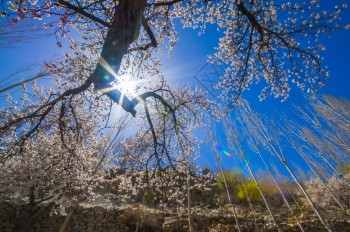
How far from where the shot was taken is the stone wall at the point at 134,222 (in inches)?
488

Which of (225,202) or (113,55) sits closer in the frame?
(113,55)

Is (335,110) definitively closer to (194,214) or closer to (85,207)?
(194,214)

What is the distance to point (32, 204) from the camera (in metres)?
10.3

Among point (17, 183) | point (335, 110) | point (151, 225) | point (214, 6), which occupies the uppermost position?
point (335, 110)

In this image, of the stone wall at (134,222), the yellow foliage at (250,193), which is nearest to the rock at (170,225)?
the stone wall at (134,222)

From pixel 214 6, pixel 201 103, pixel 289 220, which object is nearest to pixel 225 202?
pixel 289 220

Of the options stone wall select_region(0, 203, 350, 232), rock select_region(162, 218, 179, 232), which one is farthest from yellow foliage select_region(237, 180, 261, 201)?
rock select_region(162, 218, 179, 232)

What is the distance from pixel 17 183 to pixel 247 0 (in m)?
13.1

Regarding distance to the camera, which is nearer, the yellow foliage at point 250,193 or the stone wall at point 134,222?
the stone wall at point 134,222

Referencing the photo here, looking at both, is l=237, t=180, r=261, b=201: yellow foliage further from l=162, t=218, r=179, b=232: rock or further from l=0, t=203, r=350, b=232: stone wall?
l=162, t=218, r=179, b=232: rock

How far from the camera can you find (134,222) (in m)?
13.2

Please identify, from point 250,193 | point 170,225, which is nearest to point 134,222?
point 170,225

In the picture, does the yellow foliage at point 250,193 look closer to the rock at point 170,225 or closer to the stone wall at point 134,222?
the stone wall at point 134,222

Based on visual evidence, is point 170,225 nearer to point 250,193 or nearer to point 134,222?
point 134,222
